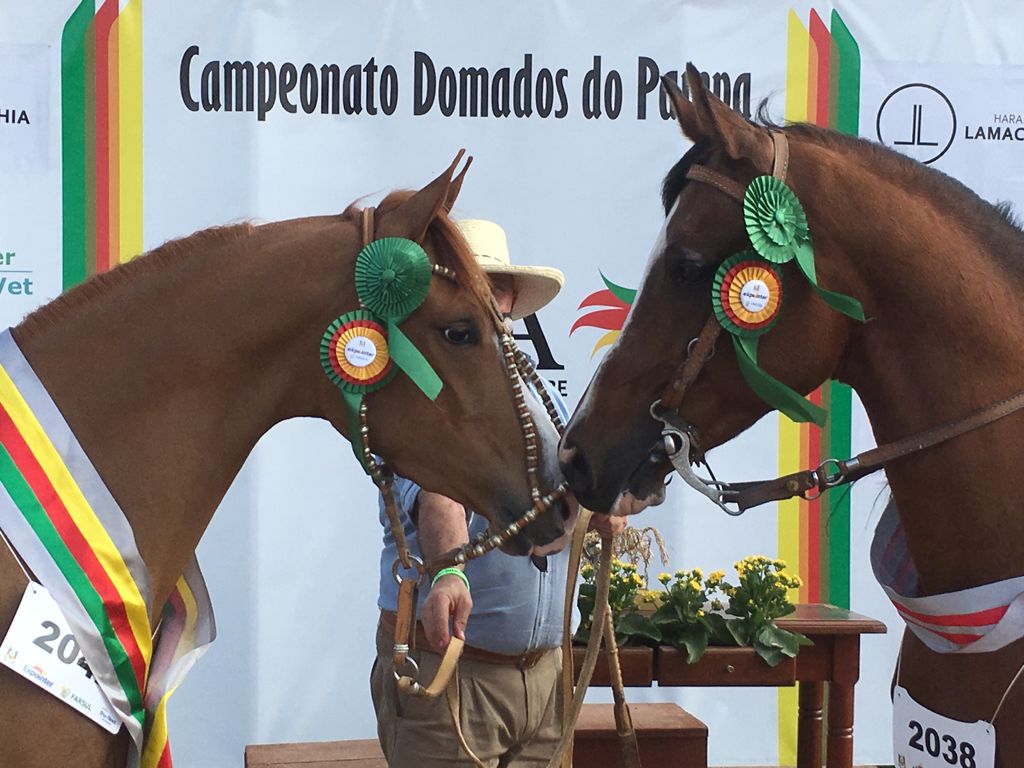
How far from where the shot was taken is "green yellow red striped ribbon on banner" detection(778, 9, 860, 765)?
473cm

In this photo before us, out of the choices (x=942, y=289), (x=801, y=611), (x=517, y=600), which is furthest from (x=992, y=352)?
(x=801, y=611)

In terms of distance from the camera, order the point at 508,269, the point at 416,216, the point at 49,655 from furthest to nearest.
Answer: the point at 508,269
the point at 416,216
the point at 49,655

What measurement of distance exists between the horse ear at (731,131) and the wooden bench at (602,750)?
7.82ft

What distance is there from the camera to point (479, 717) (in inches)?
114

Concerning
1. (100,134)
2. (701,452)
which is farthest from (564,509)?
(100,134)

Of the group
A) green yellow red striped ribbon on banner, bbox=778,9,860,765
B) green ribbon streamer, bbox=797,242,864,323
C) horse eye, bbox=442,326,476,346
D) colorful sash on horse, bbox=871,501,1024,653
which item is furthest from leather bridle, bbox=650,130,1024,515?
green yellow red striped ribbon on banner, bbox=778,9,860,765

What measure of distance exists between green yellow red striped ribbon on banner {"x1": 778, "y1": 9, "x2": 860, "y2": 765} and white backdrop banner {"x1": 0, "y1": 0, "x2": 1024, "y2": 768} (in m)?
0.01

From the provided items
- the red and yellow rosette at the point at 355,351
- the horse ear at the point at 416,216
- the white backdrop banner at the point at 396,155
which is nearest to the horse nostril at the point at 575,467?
the red and yellow rosette at the point at 355,351

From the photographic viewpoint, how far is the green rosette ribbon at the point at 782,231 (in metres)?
2.00

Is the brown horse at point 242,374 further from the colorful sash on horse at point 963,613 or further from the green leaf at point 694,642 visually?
the green leaf at point 694,642

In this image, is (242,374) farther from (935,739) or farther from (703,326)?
(935,739)

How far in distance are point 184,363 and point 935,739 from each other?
58.5 inches

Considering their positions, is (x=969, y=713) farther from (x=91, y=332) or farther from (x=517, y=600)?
(x=91, y=332)

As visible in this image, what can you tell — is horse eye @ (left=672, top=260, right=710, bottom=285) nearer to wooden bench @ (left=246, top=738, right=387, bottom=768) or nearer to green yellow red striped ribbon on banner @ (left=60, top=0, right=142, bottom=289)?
wooden bench @ (left=246, top=738, right=387, bottom=768)
